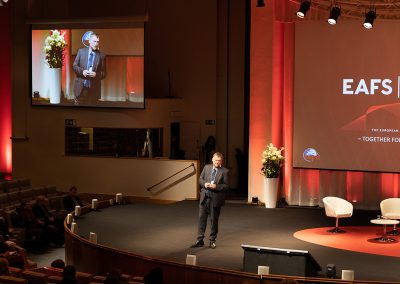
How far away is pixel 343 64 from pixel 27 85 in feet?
23.5

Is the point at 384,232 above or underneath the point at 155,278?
underneath

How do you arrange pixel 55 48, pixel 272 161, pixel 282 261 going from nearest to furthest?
1. pixel 282 261
2. pixel 272 161
3. pixel 55 48

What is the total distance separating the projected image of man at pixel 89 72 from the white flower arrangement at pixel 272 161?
13.7 ft

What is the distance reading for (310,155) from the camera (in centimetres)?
1531

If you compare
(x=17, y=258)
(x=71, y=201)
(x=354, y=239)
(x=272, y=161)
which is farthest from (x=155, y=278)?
(x=272, y=161)

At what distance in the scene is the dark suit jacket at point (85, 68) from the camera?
17375 mm

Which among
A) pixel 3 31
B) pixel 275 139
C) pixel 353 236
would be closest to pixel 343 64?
pixel 275 139

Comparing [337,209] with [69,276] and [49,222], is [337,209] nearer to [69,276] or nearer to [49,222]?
[49,222]

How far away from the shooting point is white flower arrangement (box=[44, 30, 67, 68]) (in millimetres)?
17766

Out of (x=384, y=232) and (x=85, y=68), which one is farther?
(x=85, y=68)

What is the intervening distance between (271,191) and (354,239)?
3.19 meters

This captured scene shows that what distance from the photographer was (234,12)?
1833cm

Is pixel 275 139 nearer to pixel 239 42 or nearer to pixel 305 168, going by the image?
pixel 305 168

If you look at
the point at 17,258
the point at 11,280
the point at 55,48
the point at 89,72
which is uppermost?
the point at 55,48
